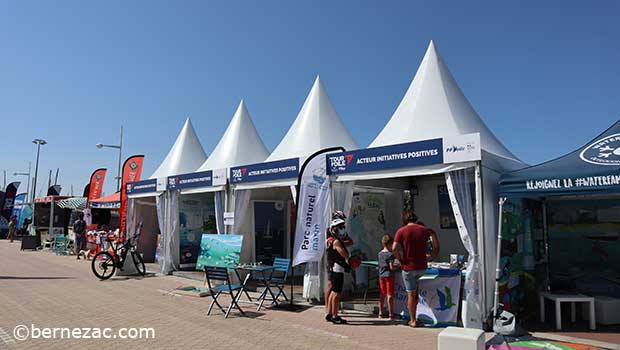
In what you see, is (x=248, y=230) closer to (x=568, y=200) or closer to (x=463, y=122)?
(x=463, y=122)

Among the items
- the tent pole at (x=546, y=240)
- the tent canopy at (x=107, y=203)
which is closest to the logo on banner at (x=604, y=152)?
the tent pole at (x=546, y=240)

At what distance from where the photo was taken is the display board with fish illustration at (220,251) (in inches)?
295

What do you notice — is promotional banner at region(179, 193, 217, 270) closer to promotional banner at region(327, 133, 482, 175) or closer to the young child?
promotional banner at region(327, 133, 482, 175)

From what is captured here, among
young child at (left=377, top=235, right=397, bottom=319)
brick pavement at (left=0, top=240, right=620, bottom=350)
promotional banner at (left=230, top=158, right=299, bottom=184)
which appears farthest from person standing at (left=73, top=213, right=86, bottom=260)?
young child at (left=377, top=235, right=397, bottom=319)

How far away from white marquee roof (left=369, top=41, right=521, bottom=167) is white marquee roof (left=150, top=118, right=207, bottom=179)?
8.40 metres

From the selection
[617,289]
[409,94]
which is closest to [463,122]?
[409,94]

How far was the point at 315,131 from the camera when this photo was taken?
427 inches

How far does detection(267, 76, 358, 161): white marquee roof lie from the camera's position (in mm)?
10594

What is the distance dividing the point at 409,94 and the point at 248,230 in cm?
456

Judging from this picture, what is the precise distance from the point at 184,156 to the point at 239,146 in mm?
2893

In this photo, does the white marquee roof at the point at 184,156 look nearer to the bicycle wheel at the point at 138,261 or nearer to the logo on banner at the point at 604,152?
the bicycle wheel at the point at 138,261

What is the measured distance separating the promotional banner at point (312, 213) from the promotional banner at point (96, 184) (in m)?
13.5

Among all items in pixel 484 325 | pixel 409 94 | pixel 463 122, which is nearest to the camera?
pixel 484 325

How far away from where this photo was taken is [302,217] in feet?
24.0
